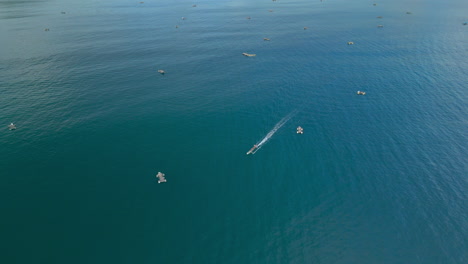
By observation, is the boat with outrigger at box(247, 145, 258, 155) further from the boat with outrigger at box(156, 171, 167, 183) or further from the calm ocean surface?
the boat with outrigger at box(156, 171, 167, 183)

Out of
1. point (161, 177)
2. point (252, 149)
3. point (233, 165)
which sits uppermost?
point (252, 149)

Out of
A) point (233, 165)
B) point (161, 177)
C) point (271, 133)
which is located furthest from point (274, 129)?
point (161, 177)

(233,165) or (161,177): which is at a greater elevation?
(233,165)

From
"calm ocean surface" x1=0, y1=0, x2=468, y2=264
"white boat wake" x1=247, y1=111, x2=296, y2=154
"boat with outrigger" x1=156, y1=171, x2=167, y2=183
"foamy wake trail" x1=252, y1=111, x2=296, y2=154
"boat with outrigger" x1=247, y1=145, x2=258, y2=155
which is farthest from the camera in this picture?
"foamy wake trail" x1=252, y1=111, x2=296, y2=154

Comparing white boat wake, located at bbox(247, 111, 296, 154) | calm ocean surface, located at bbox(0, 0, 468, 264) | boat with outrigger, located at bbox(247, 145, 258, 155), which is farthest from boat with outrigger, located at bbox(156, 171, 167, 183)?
white boat wake, located at bbox(247, 111, 296, 154)

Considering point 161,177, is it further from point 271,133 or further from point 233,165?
point 271,133

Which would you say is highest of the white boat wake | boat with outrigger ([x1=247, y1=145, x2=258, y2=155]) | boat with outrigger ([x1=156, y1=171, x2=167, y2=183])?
the white boat wake

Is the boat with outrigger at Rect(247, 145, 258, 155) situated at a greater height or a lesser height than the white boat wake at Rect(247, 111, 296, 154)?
lesser

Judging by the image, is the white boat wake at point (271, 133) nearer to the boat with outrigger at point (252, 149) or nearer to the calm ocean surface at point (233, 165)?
the boat with outrigger at point (252, 149)

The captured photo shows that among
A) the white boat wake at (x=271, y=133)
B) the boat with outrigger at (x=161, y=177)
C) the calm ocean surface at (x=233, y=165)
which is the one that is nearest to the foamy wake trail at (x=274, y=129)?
the white boat wake at (x=271, y=133)

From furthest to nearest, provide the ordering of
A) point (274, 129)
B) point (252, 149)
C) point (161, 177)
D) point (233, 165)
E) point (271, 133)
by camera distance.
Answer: point (274, 129)
point (271, 133)
point (252, 149)
point (233, 165)
point (161, 177)

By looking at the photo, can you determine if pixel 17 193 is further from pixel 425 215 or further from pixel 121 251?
pixel 425 215
